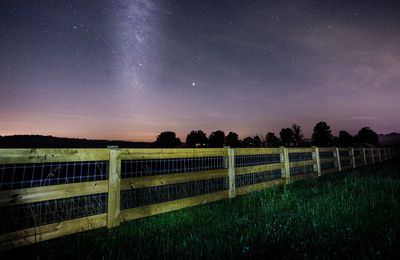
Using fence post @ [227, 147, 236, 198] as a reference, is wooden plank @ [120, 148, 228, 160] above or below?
above

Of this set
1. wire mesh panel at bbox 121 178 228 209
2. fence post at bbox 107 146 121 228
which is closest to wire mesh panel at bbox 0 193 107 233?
fence post at bbox 107 146 121 228

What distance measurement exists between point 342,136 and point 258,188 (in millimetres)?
149537

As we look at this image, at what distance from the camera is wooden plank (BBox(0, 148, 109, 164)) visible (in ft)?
11.6

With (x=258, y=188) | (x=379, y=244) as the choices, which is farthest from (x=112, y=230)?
(x=258, y=188)

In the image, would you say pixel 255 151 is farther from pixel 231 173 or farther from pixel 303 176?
pixel 303 176

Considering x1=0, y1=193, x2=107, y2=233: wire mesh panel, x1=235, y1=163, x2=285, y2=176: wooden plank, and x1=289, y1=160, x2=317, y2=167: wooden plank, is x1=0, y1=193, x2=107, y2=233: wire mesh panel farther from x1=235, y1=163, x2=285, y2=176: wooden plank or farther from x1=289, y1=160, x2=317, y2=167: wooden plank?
x1=289, y1=160, x2=317, y2=167: wooden plank

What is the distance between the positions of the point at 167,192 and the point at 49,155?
8.31 feet

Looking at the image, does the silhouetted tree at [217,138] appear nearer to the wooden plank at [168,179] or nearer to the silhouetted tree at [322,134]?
the silhouetted tree at [322,134]

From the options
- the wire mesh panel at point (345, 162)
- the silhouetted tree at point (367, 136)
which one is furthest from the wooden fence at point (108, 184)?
the silhouetted tree at point (367, 136)

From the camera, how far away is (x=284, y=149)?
9.42 metres

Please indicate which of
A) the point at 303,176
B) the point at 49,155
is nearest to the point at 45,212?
the point at 49,155

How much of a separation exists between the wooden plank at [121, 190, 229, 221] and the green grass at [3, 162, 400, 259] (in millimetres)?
123

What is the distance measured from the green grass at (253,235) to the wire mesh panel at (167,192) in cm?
38

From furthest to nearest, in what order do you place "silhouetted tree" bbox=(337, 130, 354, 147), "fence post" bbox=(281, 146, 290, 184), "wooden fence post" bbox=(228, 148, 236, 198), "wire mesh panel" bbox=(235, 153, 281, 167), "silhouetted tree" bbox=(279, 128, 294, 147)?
1. "silhouetted tree" bbox=(279, 128, 294, 147)
2. "silhouetted tree" bbox=(337, 130, 354, 147)
3. "fence post" bbox=(281, 146, 290, 184)
4. "wire mesh panel" bbox=(235, 153, 281, 167)
5. "wooden fence post" bbox=(228, 148, 236, 198)
